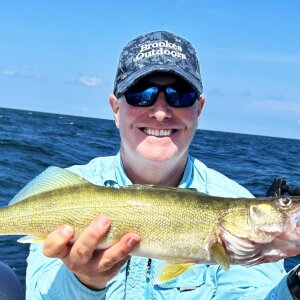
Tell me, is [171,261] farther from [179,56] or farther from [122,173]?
[179,56]

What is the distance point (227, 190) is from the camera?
492cm

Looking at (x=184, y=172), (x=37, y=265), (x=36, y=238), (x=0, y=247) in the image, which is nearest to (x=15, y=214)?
(x=36, y=238)

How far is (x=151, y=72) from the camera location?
14.8ft

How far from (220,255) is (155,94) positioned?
1508 mm

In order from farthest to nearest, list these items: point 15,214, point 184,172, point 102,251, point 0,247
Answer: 1. point 0,247
2. point 184,172
3. point 15,214
4. point 102,251

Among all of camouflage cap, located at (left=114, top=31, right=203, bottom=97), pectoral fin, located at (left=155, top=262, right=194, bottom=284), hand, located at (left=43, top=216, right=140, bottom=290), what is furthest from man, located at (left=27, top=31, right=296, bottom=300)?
pectoral fin, located at (left=155, top=262, right=194, bottom=284)

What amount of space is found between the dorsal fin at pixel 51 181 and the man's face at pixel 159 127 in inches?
33.1

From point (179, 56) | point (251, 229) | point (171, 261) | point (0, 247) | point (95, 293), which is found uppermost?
point (179, 56)

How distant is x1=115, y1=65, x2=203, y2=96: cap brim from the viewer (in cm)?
451

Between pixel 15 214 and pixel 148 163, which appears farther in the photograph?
pixel 148 163

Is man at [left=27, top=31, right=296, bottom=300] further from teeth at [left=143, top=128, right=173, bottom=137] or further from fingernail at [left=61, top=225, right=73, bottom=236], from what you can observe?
fingernail at [left=61, top=225, right=73, bottom=236]

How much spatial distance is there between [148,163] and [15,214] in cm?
124

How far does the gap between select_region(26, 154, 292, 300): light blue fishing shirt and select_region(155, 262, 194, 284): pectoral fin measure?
0.40ft

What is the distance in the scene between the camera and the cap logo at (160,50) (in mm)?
4668
